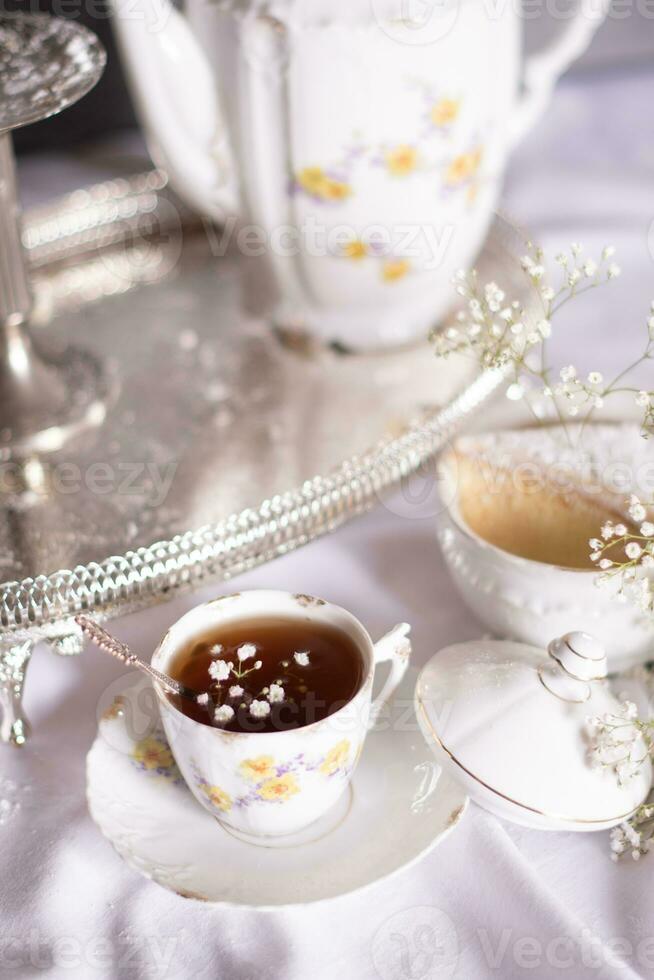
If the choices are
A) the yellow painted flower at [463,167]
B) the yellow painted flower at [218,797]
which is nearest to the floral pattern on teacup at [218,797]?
the yellow painted flower at [218,797]

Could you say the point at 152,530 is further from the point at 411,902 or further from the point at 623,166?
the point at 623,166

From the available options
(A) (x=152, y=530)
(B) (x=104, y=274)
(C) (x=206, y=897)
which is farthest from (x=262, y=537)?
(B) (x=104, y=274)

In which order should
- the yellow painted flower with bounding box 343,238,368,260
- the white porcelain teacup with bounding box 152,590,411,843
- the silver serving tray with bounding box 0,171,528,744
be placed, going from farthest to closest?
the yellow painted flower with bounding box 343,238,368,260 < the silver serving tray with bounding box 0,171,528,744 < the white porcelain teacup with bounding box 152,590,411,843

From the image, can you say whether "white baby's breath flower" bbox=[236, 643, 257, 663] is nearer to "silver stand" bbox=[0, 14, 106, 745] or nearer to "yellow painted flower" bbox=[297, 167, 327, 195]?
"silver stand" bbox=[0, 14, 106, 745]

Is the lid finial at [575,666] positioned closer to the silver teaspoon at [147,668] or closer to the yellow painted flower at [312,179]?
the silver teaspoon at [147,668]

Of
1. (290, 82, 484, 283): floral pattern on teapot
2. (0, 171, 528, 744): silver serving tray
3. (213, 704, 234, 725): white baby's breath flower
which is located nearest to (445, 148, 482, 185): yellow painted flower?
(290, 82, 484, 283): floral pattern on teapot

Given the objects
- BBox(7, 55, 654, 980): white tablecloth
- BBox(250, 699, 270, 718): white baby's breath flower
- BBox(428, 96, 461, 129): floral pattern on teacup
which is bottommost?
BBox(7, 55, 654, 980): white tablecloth

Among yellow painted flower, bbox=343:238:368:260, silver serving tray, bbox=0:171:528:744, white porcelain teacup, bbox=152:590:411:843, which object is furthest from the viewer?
yellow painted flower, bbox=343:238:368:260
